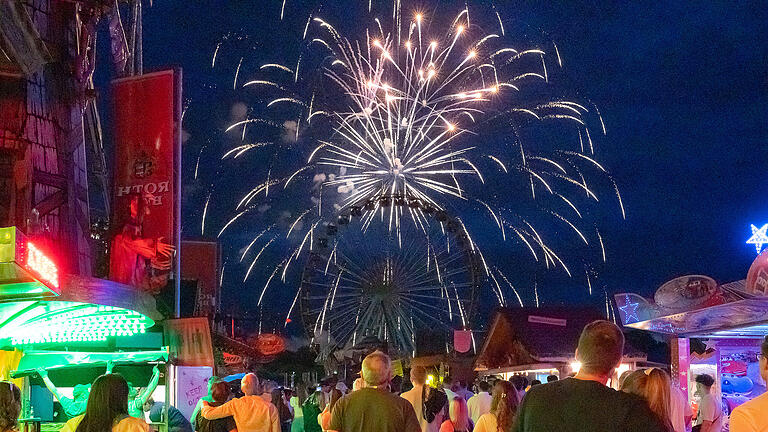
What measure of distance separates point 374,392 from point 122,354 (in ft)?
30.6

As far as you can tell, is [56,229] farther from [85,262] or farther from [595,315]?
[595,315]

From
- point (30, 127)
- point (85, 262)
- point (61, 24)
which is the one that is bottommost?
point (85, 262)

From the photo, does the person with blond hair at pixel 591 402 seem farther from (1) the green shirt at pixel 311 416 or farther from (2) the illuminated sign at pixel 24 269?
(1) the green shirt at pixel 311 416

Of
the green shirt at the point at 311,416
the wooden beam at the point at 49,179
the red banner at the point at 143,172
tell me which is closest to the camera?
the green shirt at the point at 311,416

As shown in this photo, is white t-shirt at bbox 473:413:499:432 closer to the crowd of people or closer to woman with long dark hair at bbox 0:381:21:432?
the crowd of people

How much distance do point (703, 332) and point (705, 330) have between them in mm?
331

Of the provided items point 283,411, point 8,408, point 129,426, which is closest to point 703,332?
point 283,411

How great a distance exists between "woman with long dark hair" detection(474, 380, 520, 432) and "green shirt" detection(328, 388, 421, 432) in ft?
2.72

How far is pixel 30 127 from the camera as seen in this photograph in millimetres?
18281

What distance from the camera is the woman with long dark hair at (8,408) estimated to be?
4680 millimetres

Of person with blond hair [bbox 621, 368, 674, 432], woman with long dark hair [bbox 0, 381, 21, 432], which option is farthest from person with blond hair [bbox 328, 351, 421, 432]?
woman with long dark hair [bbox 0, 381, 21, 432]

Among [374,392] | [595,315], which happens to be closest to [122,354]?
[374,392]

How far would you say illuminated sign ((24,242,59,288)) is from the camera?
7.71 m

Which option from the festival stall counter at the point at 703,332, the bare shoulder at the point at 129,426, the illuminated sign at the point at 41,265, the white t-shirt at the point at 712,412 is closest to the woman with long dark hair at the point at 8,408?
the bare shoulder at the point at 129,426
